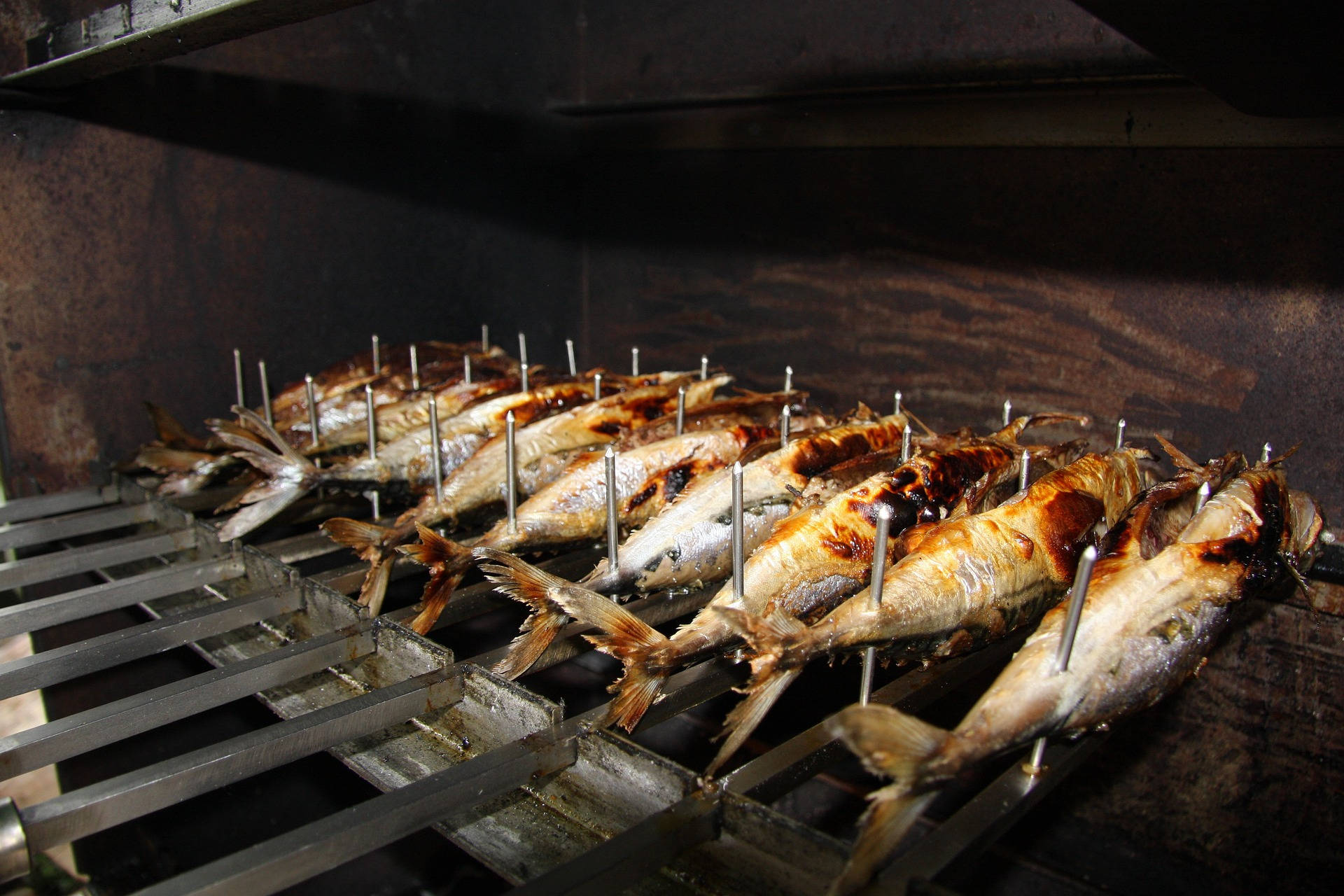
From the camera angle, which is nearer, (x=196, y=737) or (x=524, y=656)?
(x=524, y=656)

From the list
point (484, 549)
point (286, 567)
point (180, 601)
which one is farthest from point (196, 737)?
point (484, 549)

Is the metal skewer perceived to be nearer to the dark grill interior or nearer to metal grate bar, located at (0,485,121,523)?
the dark grill interior

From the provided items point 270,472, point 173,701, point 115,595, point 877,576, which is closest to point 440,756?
point 173,701

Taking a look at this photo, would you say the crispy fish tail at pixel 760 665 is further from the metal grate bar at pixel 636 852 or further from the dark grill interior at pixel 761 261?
the dark grill interior at pixel 761 261

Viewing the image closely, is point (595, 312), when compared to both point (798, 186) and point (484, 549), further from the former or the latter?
point (484, 549)

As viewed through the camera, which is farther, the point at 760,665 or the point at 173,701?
the point at 173,701

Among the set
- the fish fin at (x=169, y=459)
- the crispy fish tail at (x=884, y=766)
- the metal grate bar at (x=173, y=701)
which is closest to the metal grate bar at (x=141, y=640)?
the metal grate bar at (x=173, y=701)

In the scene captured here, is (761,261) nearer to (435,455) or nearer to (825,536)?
(435,455)
